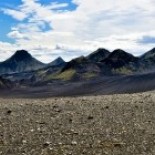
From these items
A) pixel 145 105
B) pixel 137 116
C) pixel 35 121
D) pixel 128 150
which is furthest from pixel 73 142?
pixel 145 105

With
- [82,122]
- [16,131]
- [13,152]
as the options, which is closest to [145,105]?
[82,122]

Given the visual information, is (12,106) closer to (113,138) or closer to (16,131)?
(16,131)

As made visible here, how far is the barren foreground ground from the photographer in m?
22.7

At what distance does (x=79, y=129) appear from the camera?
26141 millimetres

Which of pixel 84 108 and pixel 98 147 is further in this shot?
pixel 84 108

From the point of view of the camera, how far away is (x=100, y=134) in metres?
25.1

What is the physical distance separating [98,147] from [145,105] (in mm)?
10998

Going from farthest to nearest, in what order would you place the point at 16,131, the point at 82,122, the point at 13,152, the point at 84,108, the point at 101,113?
the point at 84,108 → the point at 101,113 → the point at 82,122 → the point at 16,131 → the point at 13,152

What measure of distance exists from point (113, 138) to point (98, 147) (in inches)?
66.0

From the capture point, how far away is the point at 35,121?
92.4 feet

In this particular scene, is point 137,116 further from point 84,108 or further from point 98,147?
point 98,147

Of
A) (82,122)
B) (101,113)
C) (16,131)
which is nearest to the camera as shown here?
(16,131)

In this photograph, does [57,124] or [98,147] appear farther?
[57,124]

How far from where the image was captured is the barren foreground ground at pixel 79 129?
2270 cm
